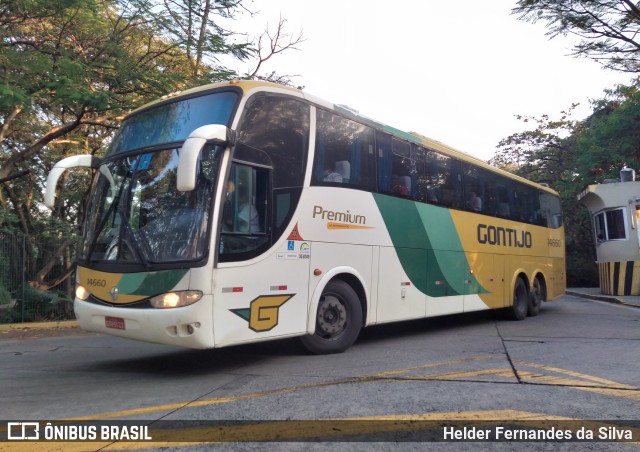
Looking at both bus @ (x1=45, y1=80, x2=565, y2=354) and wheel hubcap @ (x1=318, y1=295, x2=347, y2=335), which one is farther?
wheel hubcap @ (x1=318, y1=295, x2=347, y2=335)

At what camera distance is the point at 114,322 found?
218 inches

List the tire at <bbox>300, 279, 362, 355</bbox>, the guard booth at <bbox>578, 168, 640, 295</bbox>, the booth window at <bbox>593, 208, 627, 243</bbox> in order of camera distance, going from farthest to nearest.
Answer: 1. the booth window at <bbox>593, 208, 627, 243</bbox>
2. the guard booth at <bbox>578, 168, 640, 295</bbox>
3. the tire at <bbox>300, 279, 362, 355</bbox>

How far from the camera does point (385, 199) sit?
7.87 m

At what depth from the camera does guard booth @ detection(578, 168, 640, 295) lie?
1798 centimetres

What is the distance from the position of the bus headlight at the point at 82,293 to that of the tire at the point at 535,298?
10.6 meters

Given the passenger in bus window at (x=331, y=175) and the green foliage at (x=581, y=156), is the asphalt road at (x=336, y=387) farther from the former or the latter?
the green foliage at (x=581, y=156)

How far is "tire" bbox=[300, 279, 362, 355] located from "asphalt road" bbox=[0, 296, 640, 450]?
183mm

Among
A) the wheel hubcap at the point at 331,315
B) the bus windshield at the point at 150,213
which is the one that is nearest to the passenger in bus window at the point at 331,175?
the wheel hubcap at the point at 331,315

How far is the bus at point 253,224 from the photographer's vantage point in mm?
5270

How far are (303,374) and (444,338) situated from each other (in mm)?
3841

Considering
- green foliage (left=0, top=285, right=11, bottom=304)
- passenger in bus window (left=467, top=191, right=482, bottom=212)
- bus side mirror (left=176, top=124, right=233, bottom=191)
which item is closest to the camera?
bus side mirror (left=176, top=124, right=233, bottom=191)

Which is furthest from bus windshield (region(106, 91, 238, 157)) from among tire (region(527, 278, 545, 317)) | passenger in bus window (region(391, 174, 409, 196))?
tire (region(527, 278, 545, 317))

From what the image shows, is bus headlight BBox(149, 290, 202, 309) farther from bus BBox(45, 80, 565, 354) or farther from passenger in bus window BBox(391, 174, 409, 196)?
passenger in bus window BBox(391, 174, 409, 196)

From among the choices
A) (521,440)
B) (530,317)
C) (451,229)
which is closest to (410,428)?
(521,440)
